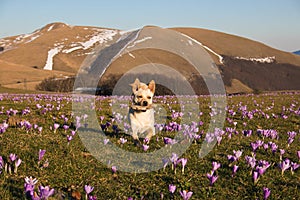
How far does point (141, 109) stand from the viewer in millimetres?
6957

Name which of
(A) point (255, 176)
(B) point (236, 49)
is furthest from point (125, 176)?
(B) point (236, 49)

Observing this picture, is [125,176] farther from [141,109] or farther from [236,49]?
[236,49]

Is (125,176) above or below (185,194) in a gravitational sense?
below

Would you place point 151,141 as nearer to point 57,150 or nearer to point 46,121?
point 57,150

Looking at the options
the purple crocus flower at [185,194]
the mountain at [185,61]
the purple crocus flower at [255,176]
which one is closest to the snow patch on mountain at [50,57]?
the mountain at [185,61]

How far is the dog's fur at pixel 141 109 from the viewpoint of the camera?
6.93 meters

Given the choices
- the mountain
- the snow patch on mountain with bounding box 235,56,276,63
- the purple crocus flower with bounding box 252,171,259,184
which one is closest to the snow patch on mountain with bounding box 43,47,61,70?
the mountain

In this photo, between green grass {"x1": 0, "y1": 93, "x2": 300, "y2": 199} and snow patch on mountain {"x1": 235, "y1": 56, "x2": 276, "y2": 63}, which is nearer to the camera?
green grass {"x1": 0, "y1": 93, "x2": 300, "y2": 199}

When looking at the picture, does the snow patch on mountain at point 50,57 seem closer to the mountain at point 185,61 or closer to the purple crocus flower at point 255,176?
the mountain at point 185,61

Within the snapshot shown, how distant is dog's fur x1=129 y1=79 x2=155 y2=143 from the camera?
693cm

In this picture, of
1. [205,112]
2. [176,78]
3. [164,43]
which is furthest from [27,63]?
[205,112]

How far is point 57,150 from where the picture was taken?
6.66 metres

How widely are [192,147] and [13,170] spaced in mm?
4364

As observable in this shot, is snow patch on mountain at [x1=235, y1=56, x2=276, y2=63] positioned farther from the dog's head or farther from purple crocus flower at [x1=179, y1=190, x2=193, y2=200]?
purple crocus flower at [x1=179, y1=190, x2=193, y2=200]
